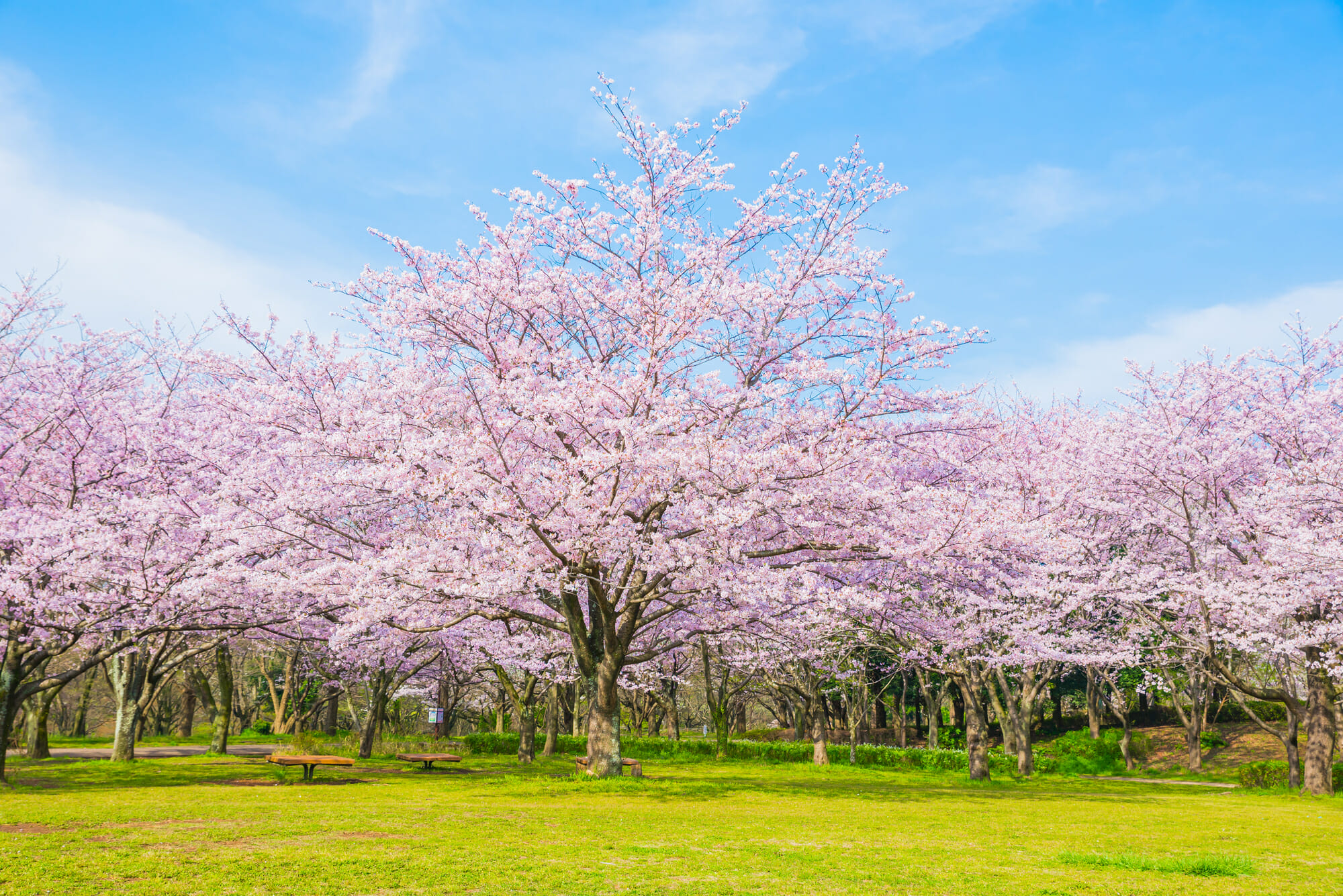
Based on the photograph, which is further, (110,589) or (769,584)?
(110,589)

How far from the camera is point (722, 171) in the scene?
15.6m

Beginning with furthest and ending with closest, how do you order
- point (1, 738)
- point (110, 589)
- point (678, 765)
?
point (678, 765) → point (110, 589) → point (1, 738)

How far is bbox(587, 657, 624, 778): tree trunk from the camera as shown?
16219 mm

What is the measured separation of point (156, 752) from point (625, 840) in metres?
27.6

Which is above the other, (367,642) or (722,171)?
(722,171)

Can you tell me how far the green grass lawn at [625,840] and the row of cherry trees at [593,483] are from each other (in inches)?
115

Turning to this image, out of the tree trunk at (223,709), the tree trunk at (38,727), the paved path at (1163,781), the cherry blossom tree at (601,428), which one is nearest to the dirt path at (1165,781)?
the paved path at (1163,781)

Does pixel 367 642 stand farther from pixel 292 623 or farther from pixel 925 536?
pixel 925 536

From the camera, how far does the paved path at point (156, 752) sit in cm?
2625

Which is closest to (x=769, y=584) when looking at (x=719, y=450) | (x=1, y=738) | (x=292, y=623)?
(x=719, y=450)

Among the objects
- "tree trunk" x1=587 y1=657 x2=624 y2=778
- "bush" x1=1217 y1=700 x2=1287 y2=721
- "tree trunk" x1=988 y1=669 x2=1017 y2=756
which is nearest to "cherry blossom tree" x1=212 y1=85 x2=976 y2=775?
"tree trunk" x1=587 y1=657 x2=624 y2=778

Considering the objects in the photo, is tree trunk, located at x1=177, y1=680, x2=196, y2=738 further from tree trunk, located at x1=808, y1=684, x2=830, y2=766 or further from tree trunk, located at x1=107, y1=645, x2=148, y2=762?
tree trunk, located at x1=808, y1=684, x2=830, y2=766

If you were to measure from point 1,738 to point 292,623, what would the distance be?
8.23 m

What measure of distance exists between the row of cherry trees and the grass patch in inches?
188
